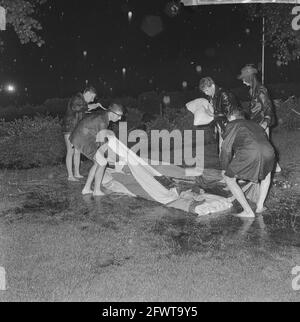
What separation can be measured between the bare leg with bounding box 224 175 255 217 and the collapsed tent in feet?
1.61

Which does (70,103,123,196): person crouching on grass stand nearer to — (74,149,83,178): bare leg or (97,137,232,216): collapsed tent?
(97,137,232,216): collapsed tent

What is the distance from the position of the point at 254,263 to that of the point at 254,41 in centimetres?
2560

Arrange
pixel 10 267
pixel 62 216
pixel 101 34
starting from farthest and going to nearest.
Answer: pixel 101 34 → pixel 62 216 → pixel 10 267

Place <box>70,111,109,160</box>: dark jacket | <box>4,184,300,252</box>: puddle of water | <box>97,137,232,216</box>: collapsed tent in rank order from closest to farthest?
<box>4,184,300,252</box>: puddle of water
<box>97,137,232,216</box>: collapsed tent
<box>70,111,109,160</box>: dark jacket

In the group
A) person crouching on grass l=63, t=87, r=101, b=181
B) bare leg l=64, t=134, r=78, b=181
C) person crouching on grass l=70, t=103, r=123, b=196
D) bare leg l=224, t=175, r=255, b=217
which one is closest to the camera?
bare leg l=224, t=175, r=255, b=217

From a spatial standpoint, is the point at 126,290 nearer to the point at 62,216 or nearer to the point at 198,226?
the point at 198,226

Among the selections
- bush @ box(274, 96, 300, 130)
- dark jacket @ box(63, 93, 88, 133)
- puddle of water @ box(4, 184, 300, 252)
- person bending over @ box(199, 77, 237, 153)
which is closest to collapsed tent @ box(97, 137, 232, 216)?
puddle of water @ box(4, 184, 300, 252)

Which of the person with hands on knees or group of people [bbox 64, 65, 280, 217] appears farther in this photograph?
the person with hands on knees

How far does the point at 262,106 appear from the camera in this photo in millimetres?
8211

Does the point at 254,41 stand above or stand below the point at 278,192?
above

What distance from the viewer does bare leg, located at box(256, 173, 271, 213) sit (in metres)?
7.06

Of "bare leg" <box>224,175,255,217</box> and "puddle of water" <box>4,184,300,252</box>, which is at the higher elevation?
"bare leg" <box>224,175,255,217</box>
